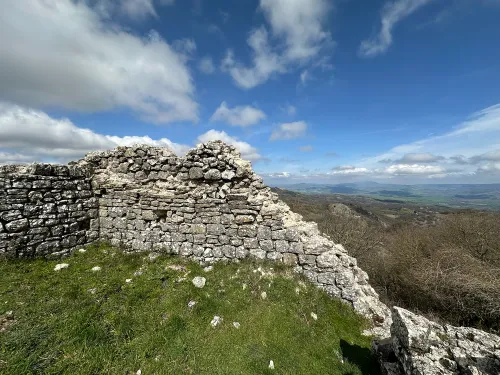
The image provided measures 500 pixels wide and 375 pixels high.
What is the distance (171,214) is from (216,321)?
165 inches

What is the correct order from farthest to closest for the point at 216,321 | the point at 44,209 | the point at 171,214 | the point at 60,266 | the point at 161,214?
the point at 161,214 < the point at 171,214 < the point at 44,209 < the point at 60,266 < the point at 216,321

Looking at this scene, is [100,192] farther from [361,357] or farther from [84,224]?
[361,357]

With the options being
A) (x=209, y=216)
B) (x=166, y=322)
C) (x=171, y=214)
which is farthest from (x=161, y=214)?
(x=166, y=322)

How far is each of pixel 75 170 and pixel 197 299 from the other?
664 centimetres

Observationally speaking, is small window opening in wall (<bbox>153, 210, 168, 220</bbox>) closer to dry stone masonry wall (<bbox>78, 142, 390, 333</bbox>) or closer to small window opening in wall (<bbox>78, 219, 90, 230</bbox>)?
dry stone masonry wall (<bbox>78, 142, 390, 333</bbox>)

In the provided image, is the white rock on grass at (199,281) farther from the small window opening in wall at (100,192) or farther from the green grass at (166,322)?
the small window opening in wall at (100,192)

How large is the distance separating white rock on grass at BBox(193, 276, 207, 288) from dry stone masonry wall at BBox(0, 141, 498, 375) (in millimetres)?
1077

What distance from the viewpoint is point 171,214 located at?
9.24 metres

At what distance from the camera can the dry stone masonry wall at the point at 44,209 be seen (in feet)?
25.2

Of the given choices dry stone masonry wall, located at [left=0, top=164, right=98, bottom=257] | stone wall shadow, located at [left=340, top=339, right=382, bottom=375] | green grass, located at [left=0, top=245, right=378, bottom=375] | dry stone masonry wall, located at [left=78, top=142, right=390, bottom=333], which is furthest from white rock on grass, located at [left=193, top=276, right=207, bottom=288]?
dry stone masonry wall, located at [left=0, top=164, right=98, bottom=257]

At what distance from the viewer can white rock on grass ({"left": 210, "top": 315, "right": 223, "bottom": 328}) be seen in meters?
6.53

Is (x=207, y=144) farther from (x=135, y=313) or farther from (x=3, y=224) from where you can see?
(x=3, y=224)

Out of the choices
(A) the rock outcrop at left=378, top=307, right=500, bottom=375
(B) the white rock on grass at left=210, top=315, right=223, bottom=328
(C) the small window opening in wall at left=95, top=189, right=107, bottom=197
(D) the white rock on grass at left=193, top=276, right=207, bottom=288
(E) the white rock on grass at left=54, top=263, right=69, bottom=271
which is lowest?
(B) the white rock on grass at left=210, top=315, right=223, bottom=328

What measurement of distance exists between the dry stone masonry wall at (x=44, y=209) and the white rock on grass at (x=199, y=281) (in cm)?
478
